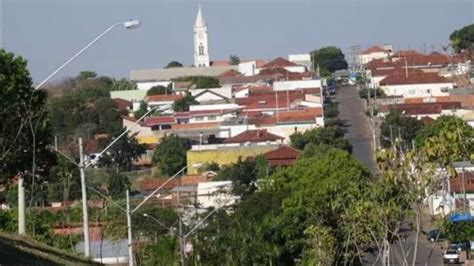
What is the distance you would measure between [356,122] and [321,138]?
14.9m

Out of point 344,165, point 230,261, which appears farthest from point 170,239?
point 344,165

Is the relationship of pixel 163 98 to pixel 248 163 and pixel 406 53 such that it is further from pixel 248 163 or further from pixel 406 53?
pixel 248 163

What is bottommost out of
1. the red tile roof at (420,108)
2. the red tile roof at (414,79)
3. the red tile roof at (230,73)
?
the red tile roof at (420,108)

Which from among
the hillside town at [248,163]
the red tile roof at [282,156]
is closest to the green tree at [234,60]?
the hillside town at [248,163]

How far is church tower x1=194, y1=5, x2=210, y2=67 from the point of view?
135 m

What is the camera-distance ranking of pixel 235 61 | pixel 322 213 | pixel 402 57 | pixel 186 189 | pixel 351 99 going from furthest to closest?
pixel 235 61, pixel 402 57, pixel 351 99, pixel 186 189, pixel 322 213

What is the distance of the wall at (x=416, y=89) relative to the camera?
92.9 metres

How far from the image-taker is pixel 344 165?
36.5 meters

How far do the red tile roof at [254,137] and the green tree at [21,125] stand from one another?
48.3 m

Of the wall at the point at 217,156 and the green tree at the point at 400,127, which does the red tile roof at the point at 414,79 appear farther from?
the wall at the point at 217,156

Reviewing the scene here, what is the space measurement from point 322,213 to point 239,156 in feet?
108

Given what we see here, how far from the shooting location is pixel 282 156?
58.6 metres

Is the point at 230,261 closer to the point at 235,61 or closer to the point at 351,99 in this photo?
the point at 351,99

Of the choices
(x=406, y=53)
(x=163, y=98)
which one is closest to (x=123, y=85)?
(x=163, y=98)
